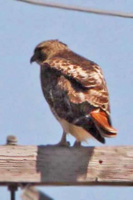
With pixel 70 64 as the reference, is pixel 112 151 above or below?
below

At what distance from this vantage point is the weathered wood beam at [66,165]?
12.6ft

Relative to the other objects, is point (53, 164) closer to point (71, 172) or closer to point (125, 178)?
point (71, 172)

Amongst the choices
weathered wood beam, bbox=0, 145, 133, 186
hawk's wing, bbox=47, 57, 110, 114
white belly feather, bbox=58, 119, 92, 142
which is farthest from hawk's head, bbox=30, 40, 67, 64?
weathered wood beam, bbox=0, 145, 133, 186

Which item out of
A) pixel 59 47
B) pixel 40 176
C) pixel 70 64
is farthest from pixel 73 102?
pixel 59 47

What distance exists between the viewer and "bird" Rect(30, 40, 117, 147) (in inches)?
176

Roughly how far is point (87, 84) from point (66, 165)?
970 mm

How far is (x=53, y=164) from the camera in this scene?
3.90 meters

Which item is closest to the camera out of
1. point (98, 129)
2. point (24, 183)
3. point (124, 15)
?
point (24, 183)

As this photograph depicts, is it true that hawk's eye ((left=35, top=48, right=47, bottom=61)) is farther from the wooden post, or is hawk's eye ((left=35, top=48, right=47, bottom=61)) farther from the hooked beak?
the wooden post

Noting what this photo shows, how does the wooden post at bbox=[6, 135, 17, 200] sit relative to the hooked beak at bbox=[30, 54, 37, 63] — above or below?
below

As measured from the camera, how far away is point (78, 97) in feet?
15.4

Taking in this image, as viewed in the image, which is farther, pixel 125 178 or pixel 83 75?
pixel 83 75

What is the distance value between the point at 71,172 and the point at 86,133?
90 cm

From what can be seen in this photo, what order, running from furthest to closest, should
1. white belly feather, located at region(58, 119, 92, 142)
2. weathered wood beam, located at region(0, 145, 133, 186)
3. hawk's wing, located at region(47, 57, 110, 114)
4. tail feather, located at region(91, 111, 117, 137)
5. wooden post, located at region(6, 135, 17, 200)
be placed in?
1. white belly feather, located at region(58, 119, 92, 142)
2. hawk's wing, located at region(47, 57, 110, 114)
3. tail feather, located at region(91, 111, 117, 137)
4. weathered wood beam, located at region(0, 145, 133, 186)
5. wooden post, located at region(6, 135, 17, 200)
